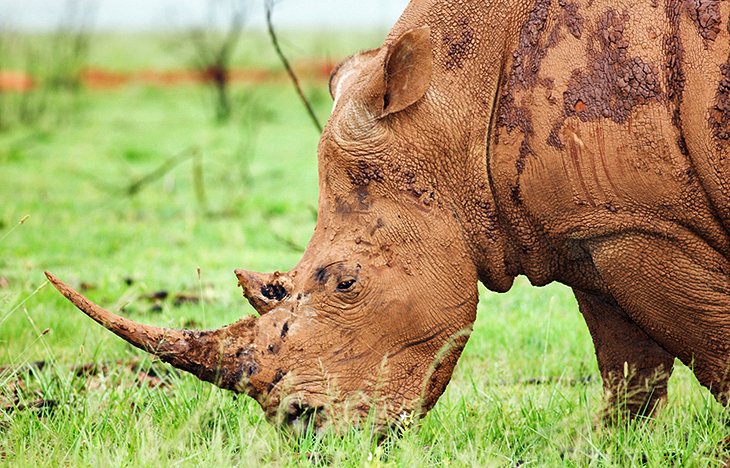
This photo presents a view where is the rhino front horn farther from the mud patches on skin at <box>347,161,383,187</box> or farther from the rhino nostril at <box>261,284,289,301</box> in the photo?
the mud patches on skin at <box>347,161,383,187</box>

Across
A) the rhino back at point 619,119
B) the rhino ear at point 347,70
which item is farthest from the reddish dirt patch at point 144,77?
the rhino back at point 619,119

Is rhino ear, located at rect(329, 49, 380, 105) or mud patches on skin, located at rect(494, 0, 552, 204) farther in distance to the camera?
rhino ear, located at rect(329, 49, 380, 105)

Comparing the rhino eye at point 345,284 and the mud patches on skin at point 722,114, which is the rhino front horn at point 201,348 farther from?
the mud patches on skin at point 722,114

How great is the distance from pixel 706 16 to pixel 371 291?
1.43m

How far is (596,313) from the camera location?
4.49m

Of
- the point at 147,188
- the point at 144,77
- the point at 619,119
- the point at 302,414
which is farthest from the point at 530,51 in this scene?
the point at 144,77

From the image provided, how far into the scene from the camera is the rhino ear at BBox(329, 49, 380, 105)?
4227mm

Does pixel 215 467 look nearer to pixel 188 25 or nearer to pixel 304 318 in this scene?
pixel 304 318

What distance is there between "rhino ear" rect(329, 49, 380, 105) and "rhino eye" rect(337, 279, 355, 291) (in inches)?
31.7

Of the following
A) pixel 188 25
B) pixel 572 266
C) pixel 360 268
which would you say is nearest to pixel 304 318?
pixel 360 268

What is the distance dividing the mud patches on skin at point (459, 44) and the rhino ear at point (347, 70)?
0.46 metres

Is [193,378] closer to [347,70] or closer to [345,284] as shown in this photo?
[345,284]

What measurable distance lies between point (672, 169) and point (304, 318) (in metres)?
1.33

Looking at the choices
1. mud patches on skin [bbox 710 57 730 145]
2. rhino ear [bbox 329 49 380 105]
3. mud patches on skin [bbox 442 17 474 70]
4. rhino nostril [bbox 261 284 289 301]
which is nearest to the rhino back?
mud patches on skin [bbox 710 57 730 145]
